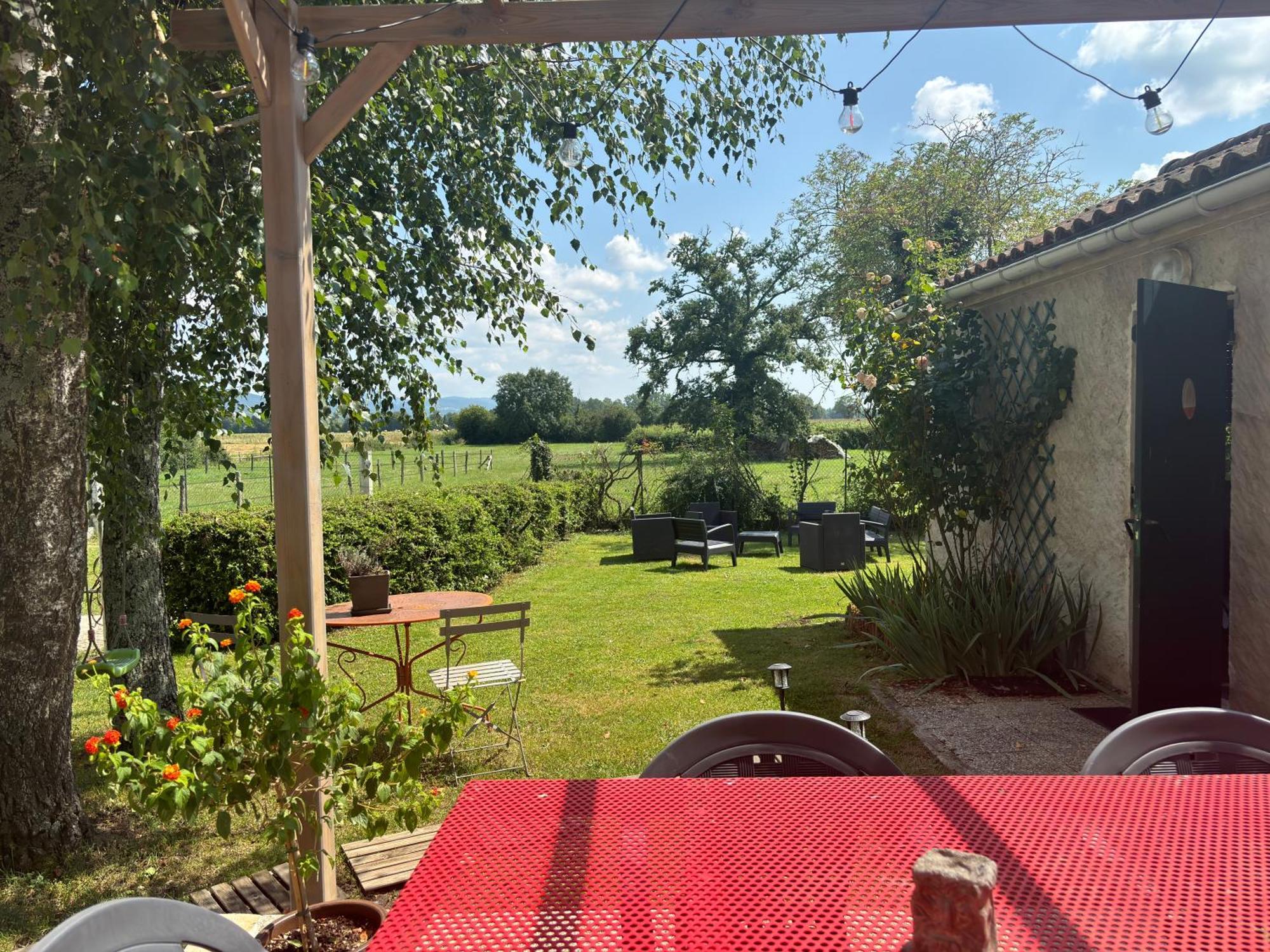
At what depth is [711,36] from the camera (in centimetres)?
309

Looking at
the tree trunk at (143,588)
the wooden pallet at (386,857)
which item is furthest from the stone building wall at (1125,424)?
the tree trunk at (143,588)

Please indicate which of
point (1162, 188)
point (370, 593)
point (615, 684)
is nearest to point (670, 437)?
point (615, 684)

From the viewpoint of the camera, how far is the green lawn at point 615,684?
135 inches

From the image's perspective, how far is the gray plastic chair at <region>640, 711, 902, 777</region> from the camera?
1870 mm

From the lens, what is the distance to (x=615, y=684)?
605 cm

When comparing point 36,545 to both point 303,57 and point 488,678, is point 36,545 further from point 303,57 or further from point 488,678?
point 488,678

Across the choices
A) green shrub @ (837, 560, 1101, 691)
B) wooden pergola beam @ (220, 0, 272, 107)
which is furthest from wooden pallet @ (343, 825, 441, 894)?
green shrub @ (837, 560, 1101, 691)

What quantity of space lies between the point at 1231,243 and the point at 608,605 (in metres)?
6.27

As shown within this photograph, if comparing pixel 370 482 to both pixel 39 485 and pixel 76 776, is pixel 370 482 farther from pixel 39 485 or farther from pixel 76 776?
pixel 39 485

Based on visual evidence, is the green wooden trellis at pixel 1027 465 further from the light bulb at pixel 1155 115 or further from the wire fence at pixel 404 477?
the wire fence at pixel 404 477

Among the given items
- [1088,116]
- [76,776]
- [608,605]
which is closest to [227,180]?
[76,776]

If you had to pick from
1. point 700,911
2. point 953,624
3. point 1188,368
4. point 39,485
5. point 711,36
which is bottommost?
point 953,624

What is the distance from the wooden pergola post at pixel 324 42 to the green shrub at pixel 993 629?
3.47m

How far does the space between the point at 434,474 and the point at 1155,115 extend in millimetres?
4118
